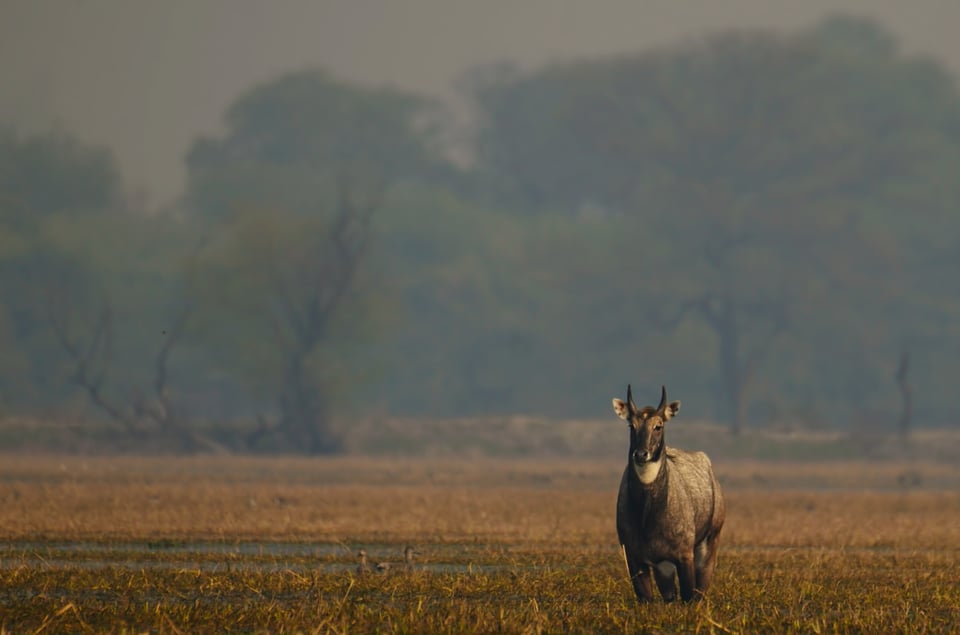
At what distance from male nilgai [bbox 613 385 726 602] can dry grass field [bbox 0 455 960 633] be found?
419mm

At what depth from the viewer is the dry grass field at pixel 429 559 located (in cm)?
1599

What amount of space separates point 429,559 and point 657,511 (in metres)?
7.06

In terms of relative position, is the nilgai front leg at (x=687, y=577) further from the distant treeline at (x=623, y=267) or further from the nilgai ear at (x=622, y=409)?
the distant treeline at (x=623, y=267)

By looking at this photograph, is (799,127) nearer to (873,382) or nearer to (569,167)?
(873,382)

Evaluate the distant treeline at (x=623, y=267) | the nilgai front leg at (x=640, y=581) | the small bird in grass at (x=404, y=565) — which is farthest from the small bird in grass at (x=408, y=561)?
the distant treeline at (x=623, y=267)

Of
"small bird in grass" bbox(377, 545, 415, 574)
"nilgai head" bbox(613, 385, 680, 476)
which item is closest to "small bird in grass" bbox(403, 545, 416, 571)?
"small bird in grass" bbox(377, 545, 415, 574)

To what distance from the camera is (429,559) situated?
76.2 feet

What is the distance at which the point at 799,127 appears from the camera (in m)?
92.8

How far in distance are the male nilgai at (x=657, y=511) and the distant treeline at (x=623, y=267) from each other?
57.6m

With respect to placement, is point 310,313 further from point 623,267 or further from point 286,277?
point 623,267

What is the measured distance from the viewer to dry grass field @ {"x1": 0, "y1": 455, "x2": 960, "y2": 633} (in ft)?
52.5

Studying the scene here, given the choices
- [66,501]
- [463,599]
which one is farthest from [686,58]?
[463,599]

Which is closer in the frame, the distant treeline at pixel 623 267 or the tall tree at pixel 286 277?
the tall tree at pixel 286 277

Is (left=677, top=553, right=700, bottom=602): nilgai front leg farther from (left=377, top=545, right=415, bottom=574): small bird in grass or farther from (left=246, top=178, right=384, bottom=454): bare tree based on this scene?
(left=246, top=178, right=384, bottom=454): bare tree
